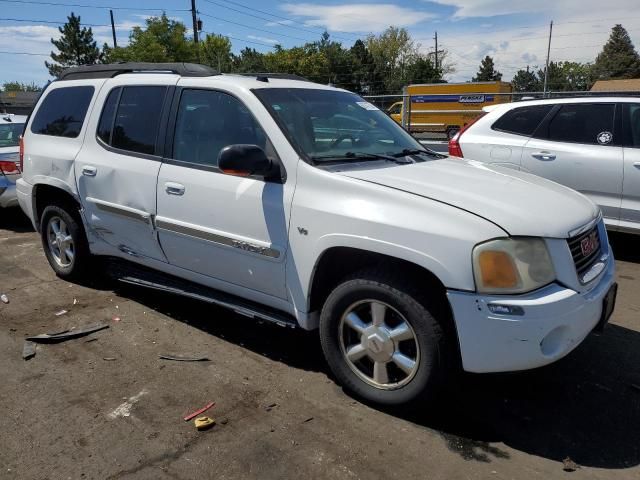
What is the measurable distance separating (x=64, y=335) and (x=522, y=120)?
542 centimetres

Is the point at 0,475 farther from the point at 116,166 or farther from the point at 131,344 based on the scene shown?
the point at 116,166

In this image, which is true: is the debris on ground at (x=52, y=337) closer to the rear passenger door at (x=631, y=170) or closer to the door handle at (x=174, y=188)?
the door handle at (x=174, y=188)

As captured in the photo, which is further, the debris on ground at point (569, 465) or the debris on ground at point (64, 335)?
the debris on ground at point (64, 335)

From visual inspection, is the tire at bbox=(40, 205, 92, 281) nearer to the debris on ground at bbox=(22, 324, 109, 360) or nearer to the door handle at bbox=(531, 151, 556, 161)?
the debris on ground at bbox=(22, 324, 109, 360)

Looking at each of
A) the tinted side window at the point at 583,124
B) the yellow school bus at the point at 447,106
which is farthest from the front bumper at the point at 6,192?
the yellow school bus at the point at 447,106

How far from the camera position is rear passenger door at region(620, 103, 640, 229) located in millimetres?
5672

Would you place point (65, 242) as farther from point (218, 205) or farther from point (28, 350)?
point (218, 205)

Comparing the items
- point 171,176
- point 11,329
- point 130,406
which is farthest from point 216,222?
point 11,329

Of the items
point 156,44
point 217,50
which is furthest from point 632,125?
point 217,50

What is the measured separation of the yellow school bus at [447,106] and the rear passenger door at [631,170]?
10098 mm

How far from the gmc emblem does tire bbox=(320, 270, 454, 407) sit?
2.81ft

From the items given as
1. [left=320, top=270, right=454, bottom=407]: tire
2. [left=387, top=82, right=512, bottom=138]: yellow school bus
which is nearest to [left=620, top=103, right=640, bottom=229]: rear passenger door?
[left=320, top=270, right=454, bottom=407]: tire

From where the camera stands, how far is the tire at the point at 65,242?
4.90 metres

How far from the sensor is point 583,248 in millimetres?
2945
